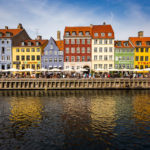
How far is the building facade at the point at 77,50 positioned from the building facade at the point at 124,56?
34.7 ft

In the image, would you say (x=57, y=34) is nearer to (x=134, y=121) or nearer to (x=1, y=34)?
(x=1, y=34)

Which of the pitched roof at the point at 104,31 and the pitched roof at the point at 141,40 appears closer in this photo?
the pitched roof at the point at 141,40

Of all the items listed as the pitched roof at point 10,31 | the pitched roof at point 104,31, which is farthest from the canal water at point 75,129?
the pitched roof at point 10,31

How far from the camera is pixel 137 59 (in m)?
58.1

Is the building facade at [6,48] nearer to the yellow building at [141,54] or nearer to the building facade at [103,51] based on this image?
the building facade at [103,51]

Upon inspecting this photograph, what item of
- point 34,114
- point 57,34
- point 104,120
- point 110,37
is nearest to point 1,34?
point 57,34

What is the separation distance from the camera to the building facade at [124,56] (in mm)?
58219

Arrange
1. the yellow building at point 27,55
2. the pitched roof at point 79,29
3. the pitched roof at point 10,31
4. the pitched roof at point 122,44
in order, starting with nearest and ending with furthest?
1. the pitched roof at point 122,44
2. the pitched roof at point 79,29
3. the yellow building at point 27,55
4. the pitched roof at point 10,31

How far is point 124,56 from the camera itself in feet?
191

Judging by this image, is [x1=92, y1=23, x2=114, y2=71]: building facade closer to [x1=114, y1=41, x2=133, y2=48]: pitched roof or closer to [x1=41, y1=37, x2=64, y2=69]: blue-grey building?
[x1=114, y1=41, x2=133, y2=48]: pitched roof

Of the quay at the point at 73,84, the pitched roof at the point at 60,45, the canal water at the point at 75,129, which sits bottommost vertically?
the canal water at the point at 75,129

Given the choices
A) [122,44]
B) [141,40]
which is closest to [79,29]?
[122,44]

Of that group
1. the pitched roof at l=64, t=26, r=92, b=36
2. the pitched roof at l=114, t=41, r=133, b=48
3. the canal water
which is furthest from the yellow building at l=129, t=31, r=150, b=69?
the canal water

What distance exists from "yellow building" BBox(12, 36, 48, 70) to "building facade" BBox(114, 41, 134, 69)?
1143 inches
